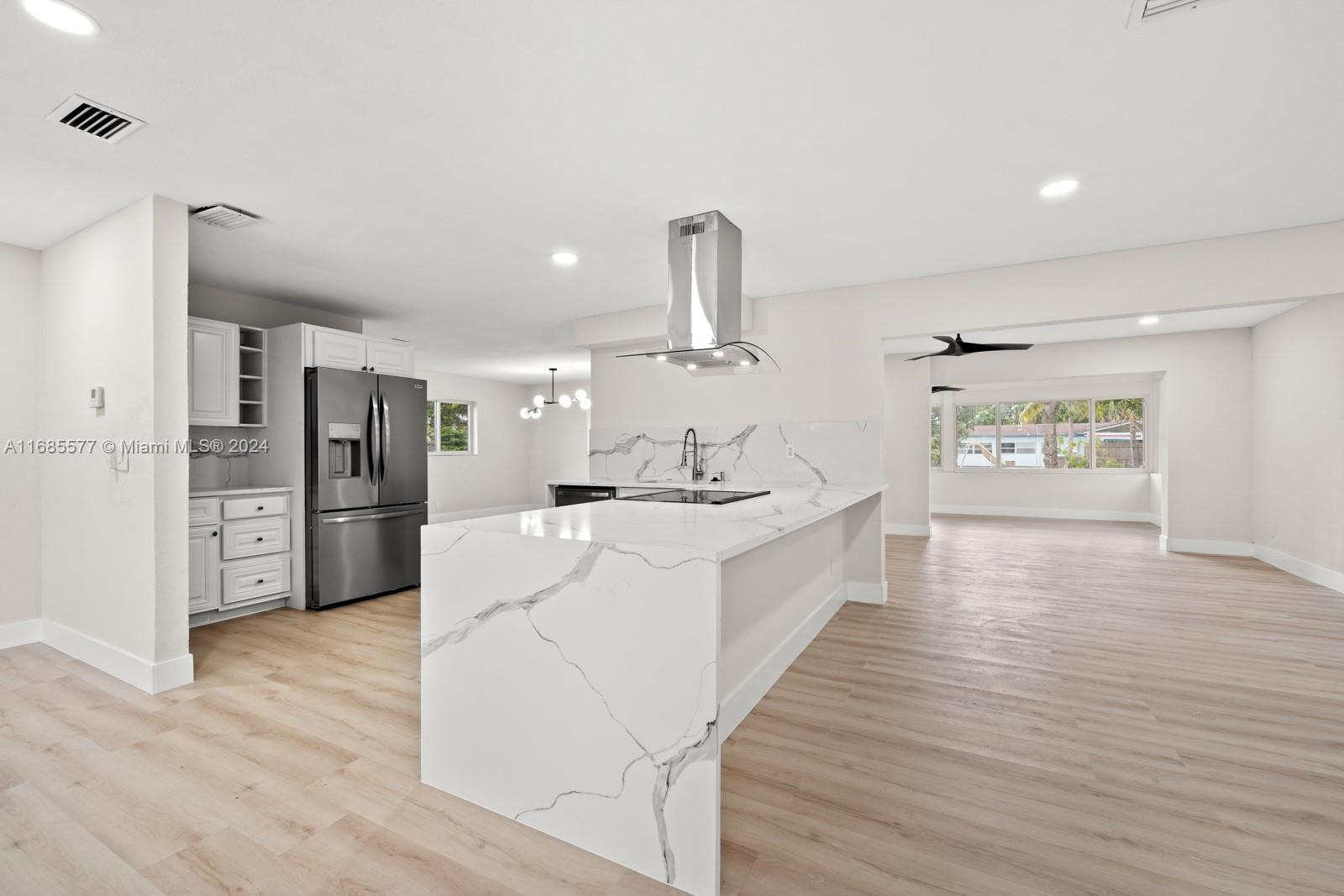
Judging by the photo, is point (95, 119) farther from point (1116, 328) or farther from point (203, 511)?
point (1116, 328)

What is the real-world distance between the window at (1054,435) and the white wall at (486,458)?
751cm

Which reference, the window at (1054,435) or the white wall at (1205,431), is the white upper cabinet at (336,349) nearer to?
the white wall at (1205,431)

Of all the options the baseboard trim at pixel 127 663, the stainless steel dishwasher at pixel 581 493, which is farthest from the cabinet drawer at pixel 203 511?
the stainless steel dishwasher at pixel 581 493

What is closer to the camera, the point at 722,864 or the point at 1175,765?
the point at 722,864

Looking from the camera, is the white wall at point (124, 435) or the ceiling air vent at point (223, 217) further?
the ceiling air vent at point (223, 217)

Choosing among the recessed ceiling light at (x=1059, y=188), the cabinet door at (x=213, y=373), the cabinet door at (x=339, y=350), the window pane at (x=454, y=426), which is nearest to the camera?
the recessed ceiling light at (x=1059, y=188)

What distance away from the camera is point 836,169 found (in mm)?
2705

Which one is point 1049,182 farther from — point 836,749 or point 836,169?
point 836,749

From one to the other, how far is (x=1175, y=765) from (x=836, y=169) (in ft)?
8.71

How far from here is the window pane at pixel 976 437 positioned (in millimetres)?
10195

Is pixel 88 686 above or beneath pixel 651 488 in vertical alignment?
beneath

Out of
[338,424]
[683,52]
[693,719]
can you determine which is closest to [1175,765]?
[693,719]

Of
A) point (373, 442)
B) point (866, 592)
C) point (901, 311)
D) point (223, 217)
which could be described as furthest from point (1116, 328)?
point (223, 217)

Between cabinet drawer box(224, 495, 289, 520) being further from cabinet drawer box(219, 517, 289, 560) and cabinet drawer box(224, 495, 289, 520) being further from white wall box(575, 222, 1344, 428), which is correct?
white wall box(575, 222, 1344, 428)
